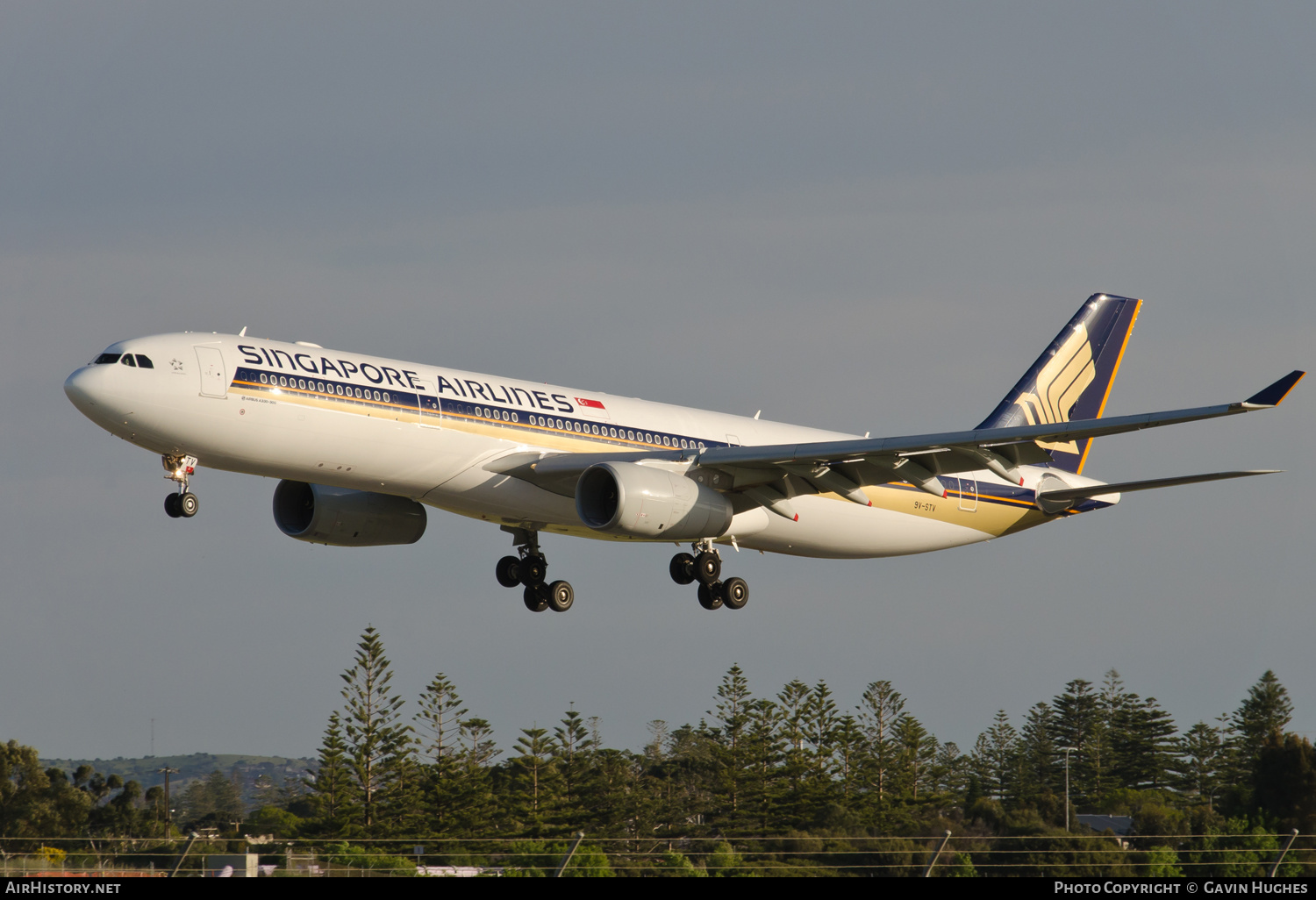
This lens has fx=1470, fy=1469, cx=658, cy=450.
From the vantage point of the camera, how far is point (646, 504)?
3123 cm

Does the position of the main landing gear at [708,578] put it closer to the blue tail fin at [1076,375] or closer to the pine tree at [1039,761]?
the blue tail fin at [1076,375]

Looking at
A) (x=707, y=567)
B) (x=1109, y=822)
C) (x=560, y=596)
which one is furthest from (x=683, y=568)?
(x=1109, y=822)

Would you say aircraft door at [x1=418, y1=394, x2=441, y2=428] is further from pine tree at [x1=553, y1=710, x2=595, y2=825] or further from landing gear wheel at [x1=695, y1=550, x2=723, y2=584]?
pine tree at [x1=553, y1=710, x2=595, y2=825]

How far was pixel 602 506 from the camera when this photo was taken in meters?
32.0

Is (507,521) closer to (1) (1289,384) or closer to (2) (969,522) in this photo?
(2) (969,522)

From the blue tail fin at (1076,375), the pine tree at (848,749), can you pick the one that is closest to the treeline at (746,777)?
the pine tree at (848,749)

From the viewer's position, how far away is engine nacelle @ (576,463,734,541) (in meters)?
31.1

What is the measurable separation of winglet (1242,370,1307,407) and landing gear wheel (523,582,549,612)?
59.4 ft

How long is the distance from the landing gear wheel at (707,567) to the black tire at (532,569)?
181 inches

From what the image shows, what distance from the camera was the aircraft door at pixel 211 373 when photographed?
28.7 meters

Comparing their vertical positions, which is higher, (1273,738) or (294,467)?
(294,467)
